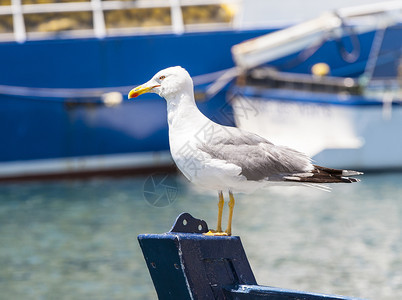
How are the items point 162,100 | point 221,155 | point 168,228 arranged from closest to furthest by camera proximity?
point 221,155 → point 168,228 → point 162,100

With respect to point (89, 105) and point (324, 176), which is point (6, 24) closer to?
point (89, 105)

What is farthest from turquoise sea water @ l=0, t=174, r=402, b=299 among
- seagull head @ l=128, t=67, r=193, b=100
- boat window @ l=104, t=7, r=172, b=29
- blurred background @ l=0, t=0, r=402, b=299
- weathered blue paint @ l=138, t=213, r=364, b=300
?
boat window @ l=104, t=7, r=172, b=29

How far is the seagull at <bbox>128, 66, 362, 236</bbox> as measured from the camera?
383 cm

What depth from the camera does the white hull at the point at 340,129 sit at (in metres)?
22.4

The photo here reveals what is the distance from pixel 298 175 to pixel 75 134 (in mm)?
18521

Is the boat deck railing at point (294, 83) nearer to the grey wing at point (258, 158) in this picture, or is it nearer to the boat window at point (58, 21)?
the boat window at point (58, 21)

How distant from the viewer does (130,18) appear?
76.5ft

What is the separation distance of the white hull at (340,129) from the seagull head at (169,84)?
1813 cm

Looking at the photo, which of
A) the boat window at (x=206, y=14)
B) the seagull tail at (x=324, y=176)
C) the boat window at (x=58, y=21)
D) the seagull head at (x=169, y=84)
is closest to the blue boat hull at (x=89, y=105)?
the boat window at (x=58, y=21)

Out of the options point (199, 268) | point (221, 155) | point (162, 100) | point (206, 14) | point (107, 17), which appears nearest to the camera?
point (199, 268)

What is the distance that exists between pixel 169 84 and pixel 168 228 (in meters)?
10.9

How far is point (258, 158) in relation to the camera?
13.1 feet

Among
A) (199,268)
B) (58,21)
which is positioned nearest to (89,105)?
(58,21)

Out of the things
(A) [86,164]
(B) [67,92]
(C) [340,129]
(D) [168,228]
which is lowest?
(D) [168,228]
